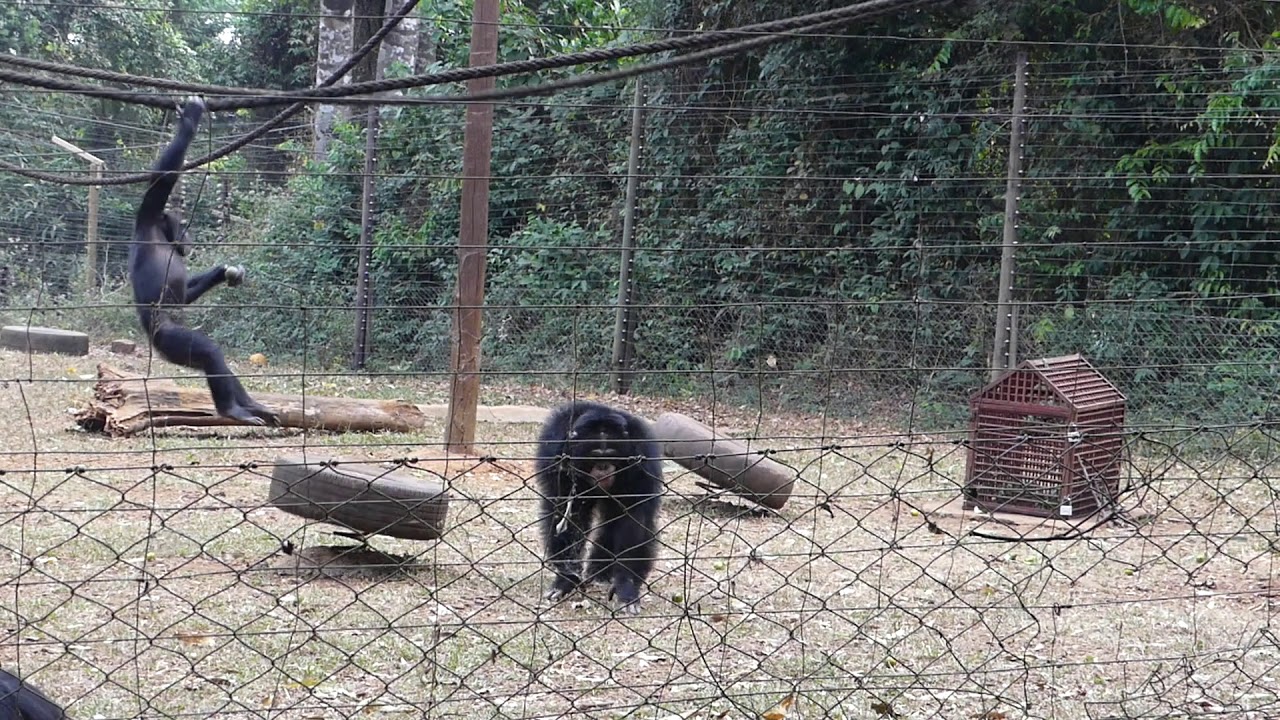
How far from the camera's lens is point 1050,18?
11.9 m

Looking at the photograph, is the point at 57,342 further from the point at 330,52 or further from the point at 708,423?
the point at 708,423

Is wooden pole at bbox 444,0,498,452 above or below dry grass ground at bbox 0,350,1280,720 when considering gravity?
above

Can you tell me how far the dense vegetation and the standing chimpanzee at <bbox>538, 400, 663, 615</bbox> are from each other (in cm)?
303

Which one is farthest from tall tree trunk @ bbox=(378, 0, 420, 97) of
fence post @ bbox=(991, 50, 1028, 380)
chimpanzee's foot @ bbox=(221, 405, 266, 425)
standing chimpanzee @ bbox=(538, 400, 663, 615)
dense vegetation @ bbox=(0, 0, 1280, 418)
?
standing chimpanzee @ bbox=(538, 400, 663, 615)

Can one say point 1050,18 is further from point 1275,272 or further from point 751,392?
point 751,392

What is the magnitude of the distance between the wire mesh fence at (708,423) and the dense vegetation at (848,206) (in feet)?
0.19

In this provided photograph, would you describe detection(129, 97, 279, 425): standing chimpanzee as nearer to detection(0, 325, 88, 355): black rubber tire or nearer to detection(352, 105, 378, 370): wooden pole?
detection(352, 105, 378, 370): wooden pole

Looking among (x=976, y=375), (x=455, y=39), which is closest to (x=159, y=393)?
(x=976, y=375)

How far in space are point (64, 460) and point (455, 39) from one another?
33.7ft

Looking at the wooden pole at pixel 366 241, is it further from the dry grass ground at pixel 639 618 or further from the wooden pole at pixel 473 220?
the dry grass ground at pixel 639 618

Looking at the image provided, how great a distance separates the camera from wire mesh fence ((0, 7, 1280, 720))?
13.5ft

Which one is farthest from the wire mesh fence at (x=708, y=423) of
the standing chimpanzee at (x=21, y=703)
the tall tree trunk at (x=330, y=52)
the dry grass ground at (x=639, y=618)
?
the tall tree trunk at (x=330, y=52)

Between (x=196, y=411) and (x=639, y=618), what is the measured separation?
21.0 ft

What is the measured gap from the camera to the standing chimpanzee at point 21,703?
9.86 feet
